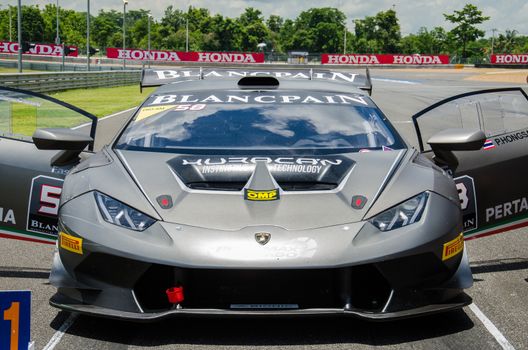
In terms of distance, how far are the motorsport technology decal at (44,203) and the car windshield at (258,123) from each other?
0.49 meters

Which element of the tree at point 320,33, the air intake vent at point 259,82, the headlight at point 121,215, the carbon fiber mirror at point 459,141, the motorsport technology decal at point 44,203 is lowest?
the motorsport technology decal at point 44,203

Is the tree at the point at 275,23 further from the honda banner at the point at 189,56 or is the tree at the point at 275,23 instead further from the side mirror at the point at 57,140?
the side mirror at the point at 57,140

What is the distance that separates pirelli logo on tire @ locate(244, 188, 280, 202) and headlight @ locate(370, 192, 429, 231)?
514 millimetres

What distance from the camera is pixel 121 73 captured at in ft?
147

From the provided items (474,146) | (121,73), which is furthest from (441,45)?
(474,146)

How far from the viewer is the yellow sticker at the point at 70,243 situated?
3.59 m

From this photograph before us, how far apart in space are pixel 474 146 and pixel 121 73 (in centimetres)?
4205

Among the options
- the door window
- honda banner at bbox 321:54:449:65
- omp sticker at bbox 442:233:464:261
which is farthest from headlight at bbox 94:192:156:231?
honda banner at bbox 321:54:449:65

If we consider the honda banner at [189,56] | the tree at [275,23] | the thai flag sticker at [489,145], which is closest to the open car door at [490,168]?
the thai flag sticker at [489,145]

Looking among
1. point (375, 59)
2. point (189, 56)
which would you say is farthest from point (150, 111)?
point (375, 59)

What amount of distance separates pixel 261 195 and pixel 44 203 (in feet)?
5.24

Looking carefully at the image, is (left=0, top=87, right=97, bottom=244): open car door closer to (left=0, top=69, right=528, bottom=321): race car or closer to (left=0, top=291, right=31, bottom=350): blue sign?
(left=0, top=69, right=528, bottom=321): race car

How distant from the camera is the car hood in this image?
359 cm

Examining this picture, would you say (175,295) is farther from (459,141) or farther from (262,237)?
(459,141)
